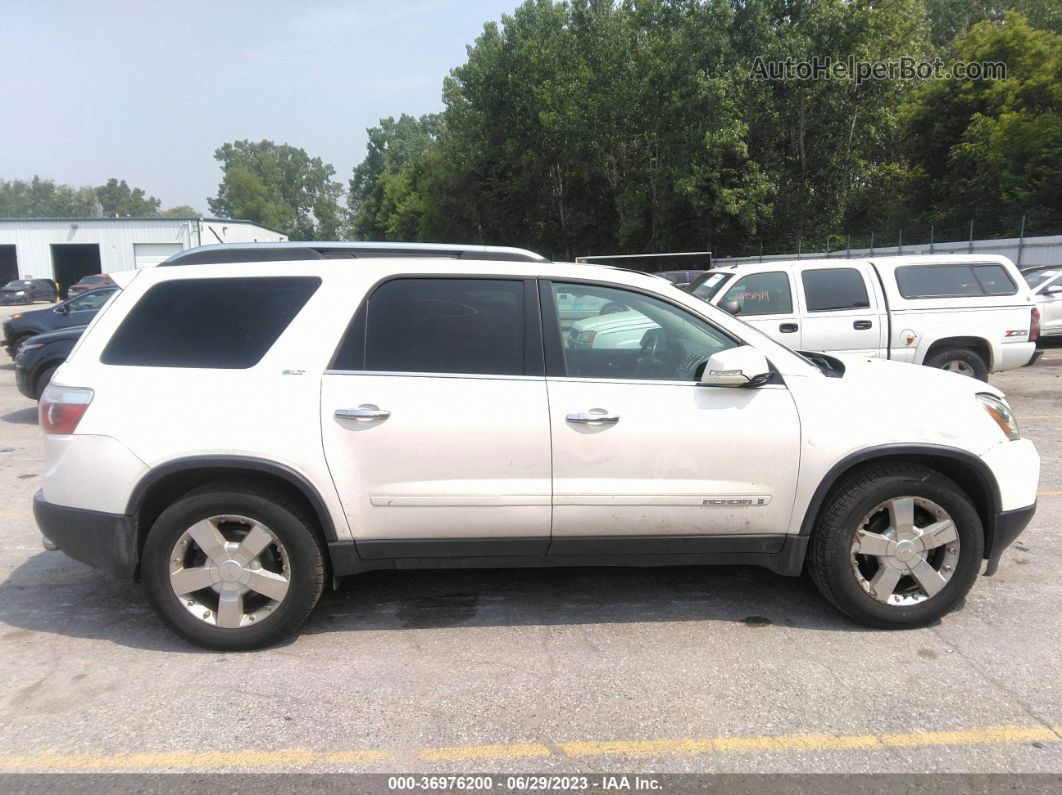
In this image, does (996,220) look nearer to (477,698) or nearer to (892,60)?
(892,60)

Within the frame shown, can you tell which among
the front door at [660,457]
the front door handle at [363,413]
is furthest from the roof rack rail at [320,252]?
the front door handle at [363,413]

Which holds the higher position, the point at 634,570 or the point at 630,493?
the point at 630,493

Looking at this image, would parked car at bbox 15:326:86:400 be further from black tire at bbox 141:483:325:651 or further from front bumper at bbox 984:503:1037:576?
front bumper at bbox 984:503:1037:576

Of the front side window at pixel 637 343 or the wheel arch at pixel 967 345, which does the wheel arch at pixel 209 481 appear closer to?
the front side window at pixel 637 343

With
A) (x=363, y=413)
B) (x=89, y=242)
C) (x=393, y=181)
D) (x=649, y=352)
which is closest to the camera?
(x=363, y=413)

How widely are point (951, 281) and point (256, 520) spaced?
8.86m

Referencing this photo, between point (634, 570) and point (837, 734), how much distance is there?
1.80 metres

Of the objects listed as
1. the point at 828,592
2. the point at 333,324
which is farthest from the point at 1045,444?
the point at 333,324

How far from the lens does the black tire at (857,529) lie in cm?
379

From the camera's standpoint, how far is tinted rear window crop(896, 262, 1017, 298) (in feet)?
30.9

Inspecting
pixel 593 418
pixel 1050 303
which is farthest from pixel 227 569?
pixel 1050 303

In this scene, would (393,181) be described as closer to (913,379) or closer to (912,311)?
(912,311)

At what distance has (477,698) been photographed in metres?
3.37

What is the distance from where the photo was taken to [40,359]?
953 centimetres
